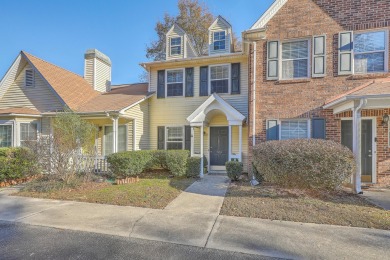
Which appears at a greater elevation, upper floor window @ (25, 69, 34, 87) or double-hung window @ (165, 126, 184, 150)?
upper floor window @ (25, 69, 34, 87)

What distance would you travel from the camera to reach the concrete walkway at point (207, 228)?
12.1 feet

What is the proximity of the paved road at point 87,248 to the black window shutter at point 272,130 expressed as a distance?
606 cm

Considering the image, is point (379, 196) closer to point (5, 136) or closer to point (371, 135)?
point (371, 135)

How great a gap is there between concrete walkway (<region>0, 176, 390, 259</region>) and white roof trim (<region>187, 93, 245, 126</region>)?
4.14m

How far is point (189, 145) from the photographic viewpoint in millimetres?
11562

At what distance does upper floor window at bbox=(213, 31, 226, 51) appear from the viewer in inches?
472

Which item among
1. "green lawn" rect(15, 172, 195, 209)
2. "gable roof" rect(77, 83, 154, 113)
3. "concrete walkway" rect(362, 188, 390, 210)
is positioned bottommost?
"green lawn" rect(15, 172, 195, 209)

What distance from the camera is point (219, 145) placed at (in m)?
11.2

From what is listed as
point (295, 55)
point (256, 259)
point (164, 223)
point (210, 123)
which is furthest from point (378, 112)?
point (164, 223)

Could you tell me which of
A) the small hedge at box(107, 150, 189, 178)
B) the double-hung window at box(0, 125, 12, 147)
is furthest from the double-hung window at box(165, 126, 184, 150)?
the double-hung window at box(0, 125, 12, 147)

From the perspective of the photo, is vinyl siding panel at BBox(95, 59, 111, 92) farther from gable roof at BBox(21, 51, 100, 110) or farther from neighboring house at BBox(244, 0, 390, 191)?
neighboring house at BBox(244, 0, 390, 191)

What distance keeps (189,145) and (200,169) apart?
225cm

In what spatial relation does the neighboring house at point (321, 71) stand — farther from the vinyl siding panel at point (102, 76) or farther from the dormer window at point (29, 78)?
the dormer window at point (29, 78)

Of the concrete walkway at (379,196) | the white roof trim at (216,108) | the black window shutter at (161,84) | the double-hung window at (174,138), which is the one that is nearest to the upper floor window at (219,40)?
the black window shutter at (161,84)
